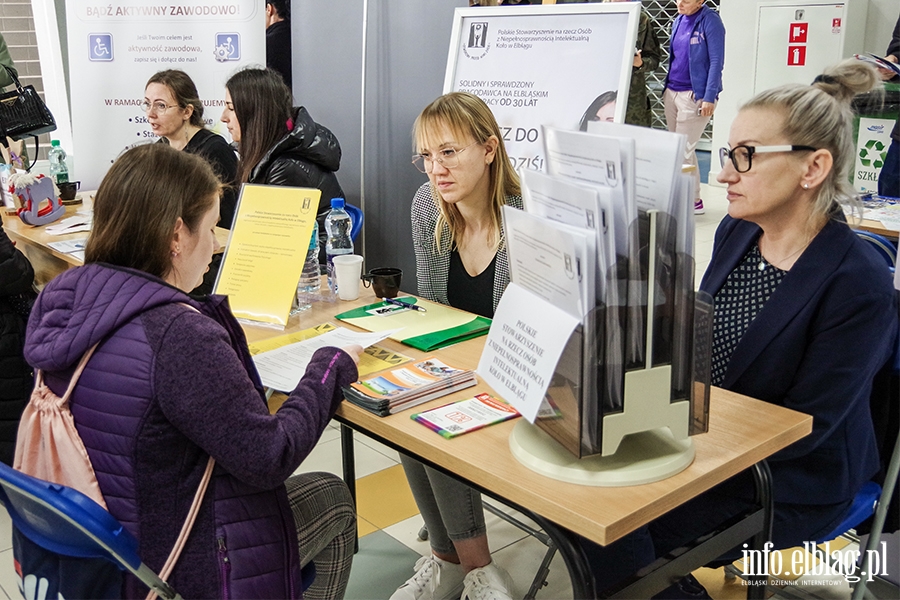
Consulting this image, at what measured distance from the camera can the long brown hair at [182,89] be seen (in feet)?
12.7

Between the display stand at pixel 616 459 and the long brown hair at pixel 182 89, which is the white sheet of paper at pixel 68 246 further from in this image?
the display stand at pixel 616 459

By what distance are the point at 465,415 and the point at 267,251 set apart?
870 mm

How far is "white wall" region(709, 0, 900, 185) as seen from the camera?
7.59 m

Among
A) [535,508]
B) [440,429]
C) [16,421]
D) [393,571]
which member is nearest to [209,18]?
[16,421]

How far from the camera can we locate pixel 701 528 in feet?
5.49

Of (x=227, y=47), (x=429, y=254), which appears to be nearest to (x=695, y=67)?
(x=227, y=47)

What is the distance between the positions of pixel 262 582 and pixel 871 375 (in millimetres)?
1220

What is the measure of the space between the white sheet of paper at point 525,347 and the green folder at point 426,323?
523mm

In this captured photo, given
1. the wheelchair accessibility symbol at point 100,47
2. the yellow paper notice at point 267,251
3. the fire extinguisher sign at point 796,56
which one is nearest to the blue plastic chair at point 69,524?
the yellow paper notice at point 267,251

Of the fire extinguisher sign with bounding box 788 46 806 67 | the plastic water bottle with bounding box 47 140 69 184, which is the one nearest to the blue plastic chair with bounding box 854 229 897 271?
the plastic water bottle with bounding box 47 140 69 184

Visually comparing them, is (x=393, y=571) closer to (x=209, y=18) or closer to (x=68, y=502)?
(x=68, y=502)

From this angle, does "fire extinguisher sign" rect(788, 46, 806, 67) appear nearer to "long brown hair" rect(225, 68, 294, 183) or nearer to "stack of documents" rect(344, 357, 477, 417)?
"long brown hair" rect(225, 68, 294, 183)

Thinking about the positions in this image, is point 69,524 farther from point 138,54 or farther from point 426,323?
point 138,54

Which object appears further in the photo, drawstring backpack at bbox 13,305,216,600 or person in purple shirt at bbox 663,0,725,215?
person in purple shirt at bbox 663,0,725,215
